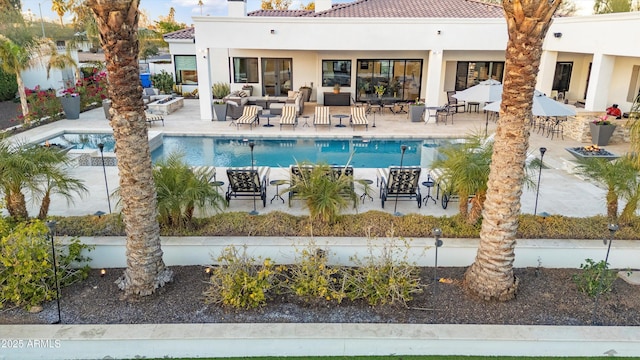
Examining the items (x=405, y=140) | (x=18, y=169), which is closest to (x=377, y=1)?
(x=405, y=140)

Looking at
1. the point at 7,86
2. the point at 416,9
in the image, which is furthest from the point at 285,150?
the point at 7,86

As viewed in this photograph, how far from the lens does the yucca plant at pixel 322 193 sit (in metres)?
7.86

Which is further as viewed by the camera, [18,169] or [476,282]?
[18,169]

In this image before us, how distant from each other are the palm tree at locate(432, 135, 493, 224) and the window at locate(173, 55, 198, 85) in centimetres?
2178

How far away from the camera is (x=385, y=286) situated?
20.0 ft

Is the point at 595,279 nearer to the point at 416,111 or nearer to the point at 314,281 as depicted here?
the point at 314,281

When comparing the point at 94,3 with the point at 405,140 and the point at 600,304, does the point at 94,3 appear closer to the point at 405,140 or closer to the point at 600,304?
the point at 600,304

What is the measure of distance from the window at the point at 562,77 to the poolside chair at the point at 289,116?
13411mm

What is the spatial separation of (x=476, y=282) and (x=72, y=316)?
539 cm

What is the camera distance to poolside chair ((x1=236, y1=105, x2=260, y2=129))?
1777cm

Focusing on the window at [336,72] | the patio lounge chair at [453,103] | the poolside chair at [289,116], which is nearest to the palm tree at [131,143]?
the poolside chair at [289,116]

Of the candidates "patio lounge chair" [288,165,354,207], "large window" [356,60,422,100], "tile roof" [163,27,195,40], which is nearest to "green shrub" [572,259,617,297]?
"patio lounge chair" [288,165,354,207]

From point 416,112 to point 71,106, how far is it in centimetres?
1486

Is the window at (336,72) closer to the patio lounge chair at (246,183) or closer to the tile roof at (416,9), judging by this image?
the tile roof at (416,9)
